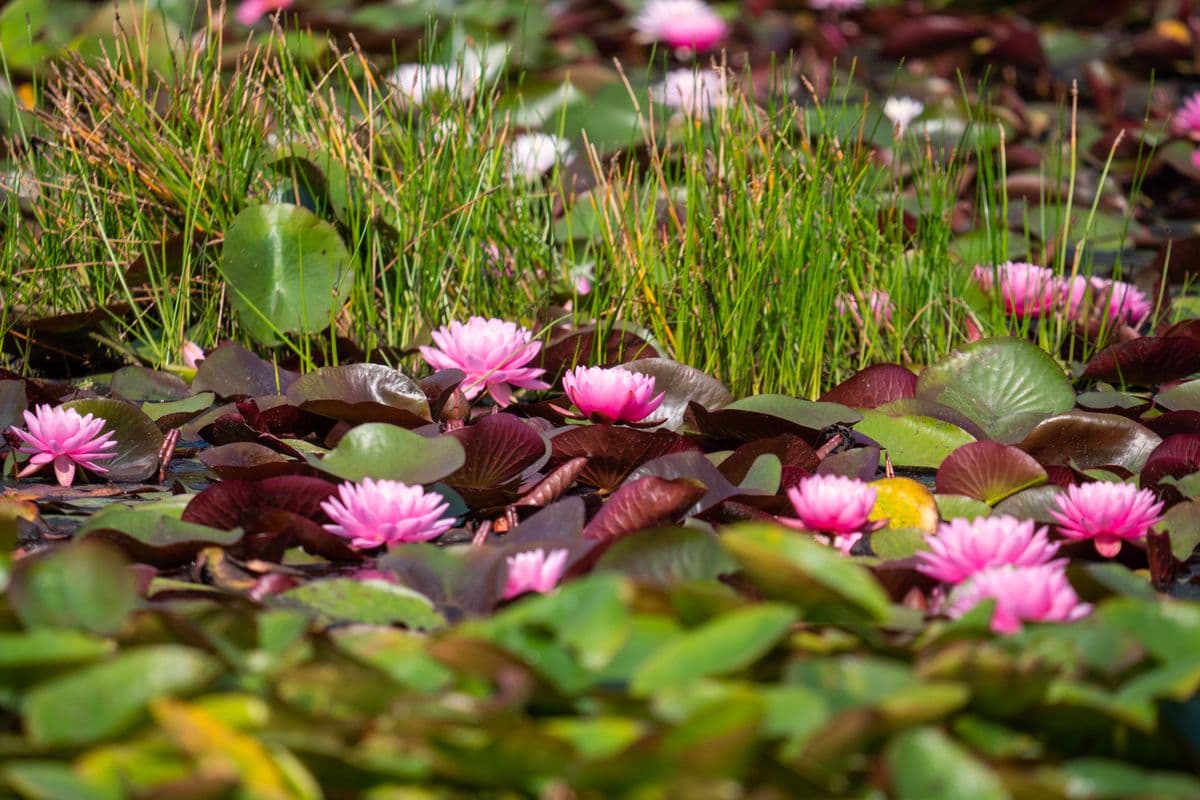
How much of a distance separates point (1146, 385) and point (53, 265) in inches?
76.5

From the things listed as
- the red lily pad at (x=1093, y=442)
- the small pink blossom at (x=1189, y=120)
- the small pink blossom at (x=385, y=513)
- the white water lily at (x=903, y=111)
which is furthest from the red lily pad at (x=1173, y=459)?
the small pink blossom at (x=1189, y=120)

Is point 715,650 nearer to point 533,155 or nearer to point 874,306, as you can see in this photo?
point 874,306

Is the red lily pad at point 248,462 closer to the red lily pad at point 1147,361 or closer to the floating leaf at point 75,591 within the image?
the floating leaf at point 75,591

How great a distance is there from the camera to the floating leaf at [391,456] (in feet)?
5.45

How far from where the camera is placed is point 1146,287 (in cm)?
298

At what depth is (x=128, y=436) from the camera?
6.29 ft

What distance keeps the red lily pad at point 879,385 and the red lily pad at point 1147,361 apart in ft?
1.20

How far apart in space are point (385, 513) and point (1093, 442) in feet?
3.38

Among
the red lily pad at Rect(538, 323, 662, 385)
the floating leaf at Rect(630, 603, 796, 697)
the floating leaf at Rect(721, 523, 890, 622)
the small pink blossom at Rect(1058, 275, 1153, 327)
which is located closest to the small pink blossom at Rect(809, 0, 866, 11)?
the small pink blossom at Rect(1058, 275, 1153, 327)

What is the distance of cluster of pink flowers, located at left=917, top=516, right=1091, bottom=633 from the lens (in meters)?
1.22

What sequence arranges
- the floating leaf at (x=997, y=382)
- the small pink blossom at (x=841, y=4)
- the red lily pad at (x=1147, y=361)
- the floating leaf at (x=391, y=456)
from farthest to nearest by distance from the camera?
the small pink blossom at (x=841, y=4) → the red lily pad at (x=1147, y=361) → the floating leaf at (x=997, y=382) → the floating leaf at (x=391, y=456)

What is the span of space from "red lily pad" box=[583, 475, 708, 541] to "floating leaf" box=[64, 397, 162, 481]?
2.31 feet

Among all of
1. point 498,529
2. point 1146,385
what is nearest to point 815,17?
point 1146,385

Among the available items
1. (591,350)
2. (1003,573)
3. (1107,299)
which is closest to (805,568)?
(1003,573)
